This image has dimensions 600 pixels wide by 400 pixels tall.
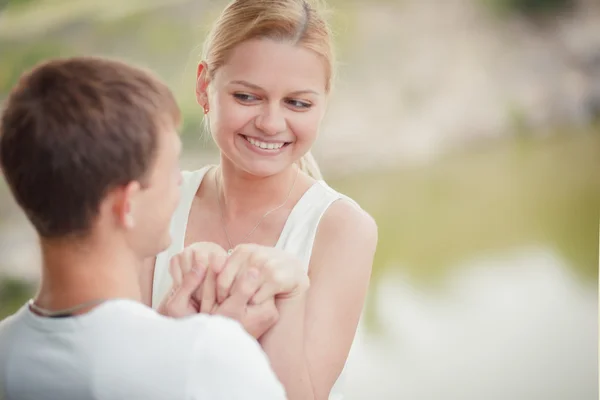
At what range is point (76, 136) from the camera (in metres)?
1.10

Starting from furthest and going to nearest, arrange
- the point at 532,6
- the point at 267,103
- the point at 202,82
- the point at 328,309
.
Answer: the point at 532,6
the point at 202,82
the point at 267,103
the point at 328,309

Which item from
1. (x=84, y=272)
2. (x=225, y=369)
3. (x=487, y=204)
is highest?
(x=487, y=204)

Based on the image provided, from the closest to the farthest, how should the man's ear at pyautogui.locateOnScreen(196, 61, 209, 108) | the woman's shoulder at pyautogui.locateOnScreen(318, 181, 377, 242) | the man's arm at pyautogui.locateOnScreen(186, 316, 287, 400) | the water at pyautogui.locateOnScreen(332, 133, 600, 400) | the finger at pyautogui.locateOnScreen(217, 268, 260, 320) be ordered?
1. the man's arm at pyautogui.locateOnScreen(186, 316, 287, 400)
2. the finger at pyautogui.locateOnScreen(217, 268, 260, 320)
3. the woman's shoulder at pyautogui.locateOnScreen(318, 181, 377, 242)
4. the man's ear at pyautogui.locateOnScreen(196, 61, 209, 108)
5. the water at pyautogui.locateOnScreen(332, 133, 600, 400)

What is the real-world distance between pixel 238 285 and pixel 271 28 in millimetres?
677

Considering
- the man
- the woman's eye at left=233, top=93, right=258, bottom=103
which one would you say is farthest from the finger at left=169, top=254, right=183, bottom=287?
the woman's eye at left=233, top=93, right=258, bottom=103

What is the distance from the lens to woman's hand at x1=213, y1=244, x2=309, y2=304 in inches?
56.2

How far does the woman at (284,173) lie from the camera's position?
1.80m

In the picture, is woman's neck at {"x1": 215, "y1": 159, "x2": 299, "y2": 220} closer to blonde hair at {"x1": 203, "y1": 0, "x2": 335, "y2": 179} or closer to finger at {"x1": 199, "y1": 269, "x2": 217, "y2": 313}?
blonde hair at {"x1": 203, "y1": 0, "x2": 335, "y2": 179}

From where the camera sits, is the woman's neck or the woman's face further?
the woman's neck

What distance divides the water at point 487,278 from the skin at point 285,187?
1.90 metres

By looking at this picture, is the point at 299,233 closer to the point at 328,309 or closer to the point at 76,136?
the point at 328,309

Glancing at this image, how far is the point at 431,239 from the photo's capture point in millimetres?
3916

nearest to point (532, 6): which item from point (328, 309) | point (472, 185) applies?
point (472, 185)

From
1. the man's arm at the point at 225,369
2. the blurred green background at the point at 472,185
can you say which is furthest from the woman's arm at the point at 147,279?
the blurred green background at the point at 472,185
